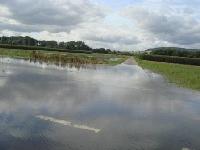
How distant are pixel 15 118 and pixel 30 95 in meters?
5.04

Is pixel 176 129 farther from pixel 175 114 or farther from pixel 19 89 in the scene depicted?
pixel 19 89

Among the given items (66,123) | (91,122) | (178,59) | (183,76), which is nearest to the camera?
(66,123)

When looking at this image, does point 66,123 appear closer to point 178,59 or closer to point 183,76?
point 183,76

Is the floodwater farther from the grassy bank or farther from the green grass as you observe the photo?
the grassy bank

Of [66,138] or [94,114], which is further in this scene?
[94,114]

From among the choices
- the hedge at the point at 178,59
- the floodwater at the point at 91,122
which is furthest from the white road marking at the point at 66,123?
the hedge at the point at 178,59

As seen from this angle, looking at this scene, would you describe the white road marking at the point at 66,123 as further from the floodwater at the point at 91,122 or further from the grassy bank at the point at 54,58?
the grassy bank at the point at 54,58

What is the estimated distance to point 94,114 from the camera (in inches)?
511

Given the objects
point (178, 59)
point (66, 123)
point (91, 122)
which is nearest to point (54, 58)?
point (178, 59)

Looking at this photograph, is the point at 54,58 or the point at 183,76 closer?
the point at 183,76

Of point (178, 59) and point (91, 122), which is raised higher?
point (91, 122)

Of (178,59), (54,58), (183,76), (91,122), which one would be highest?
(91,122)

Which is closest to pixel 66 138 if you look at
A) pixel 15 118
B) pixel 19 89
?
pixel 15 118

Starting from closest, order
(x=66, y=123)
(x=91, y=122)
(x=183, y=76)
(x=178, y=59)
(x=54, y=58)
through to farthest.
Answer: (x=66, y=123), (x=91, y=122), (x=183, y=76), (x=54, y=58), (x=178, y=59)
